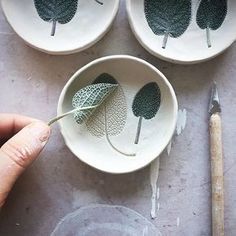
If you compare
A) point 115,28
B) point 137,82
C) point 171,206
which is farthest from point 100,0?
point 171,206

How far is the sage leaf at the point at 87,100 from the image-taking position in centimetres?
78

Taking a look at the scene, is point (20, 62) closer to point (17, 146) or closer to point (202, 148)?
point (17, 146)

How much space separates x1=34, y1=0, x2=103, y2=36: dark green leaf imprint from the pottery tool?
29 cm

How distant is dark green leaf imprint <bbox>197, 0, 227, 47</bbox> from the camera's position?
823 mm

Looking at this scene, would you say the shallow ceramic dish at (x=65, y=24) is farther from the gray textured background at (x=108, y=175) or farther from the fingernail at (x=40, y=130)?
the fingernail at (x=40, y=130)

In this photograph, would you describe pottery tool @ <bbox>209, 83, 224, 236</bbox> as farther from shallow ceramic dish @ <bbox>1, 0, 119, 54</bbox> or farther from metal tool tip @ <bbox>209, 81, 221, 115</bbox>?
shallow ceramic dish @ <bbox>1, 0, 119, 54</bbox>

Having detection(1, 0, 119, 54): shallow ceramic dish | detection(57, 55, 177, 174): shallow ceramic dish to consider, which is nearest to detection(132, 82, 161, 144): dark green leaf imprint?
detection(57, 55, 177, 174): shallow ceramic dish

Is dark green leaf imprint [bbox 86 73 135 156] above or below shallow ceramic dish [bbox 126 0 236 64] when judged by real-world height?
below

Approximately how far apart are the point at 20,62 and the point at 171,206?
1.18 feet

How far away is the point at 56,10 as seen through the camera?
2.71 feet

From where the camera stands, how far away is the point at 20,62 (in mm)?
833

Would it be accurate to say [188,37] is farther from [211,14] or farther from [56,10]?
[56,10]

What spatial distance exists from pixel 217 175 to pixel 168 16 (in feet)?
0.93

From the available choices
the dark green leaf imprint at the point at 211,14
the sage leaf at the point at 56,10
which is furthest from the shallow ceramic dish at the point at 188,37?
the sage leaf at the point at 56,10
